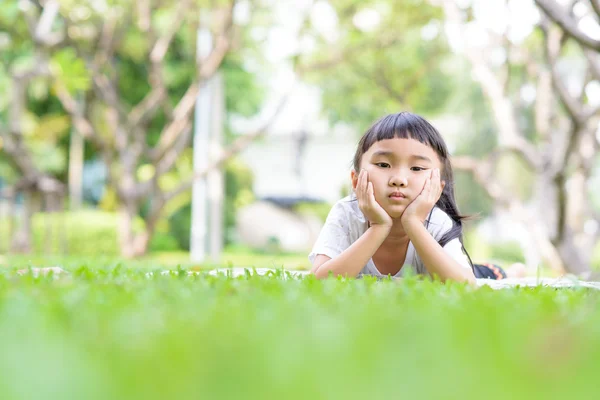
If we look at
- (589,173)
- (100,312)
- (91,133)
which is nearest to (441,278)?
(100,312)

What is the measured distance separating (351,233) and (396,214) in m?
0.49

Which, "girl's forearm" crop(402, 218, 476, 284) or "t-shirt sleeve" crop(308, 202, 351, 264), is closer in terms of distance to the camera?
"girl's forearm" crop(402, 218, 476, 284)

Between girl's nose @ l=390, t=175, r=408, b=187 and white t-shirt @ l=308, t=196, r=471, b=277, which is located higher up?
girl's nose @ l=390, t=175, r=408, b=187

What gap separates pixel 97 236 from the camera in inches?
628

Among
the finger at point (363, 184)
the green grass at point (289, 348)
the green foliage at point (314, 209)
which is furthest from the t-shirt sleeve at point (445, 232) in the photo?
the green foliage at point (314, 209)

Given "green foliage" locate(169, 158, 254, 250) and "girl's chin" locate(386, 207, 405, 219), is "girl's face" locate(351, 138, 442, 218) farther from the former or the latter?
"green foliage" locate(169, 158, 254, 250)

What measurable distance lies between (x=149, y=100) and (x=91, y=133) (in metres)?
1.16

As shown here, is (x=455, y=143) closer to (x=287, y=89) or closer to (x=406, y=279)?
(x=287, y=89)

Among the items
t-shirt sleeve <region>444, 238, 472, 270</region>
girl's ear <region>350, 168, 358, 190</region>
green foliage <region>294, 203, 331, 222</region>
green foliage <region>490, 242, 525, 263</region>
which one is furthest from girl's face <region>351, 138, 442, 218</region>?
green foliage <region>294, 203, 331, 222</region>

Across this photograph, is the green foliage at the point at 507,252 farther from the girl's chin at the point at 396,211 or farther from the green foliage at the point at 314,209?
the girl's chin at the point at 396,211

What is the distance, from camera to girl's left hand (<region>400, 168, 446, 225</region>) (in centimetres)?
320

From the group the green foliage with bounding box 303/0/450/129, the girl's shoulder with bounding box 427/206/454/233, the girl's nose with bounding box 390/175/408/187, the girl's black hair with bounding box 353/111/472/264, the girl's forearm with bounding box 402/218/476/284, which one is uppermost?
the green foliage with bounding box 303/0/450/129

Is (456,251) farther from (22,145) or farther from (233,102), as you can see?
(233,102)

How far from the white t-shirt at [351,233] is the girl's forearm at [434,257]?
47 centimetres
